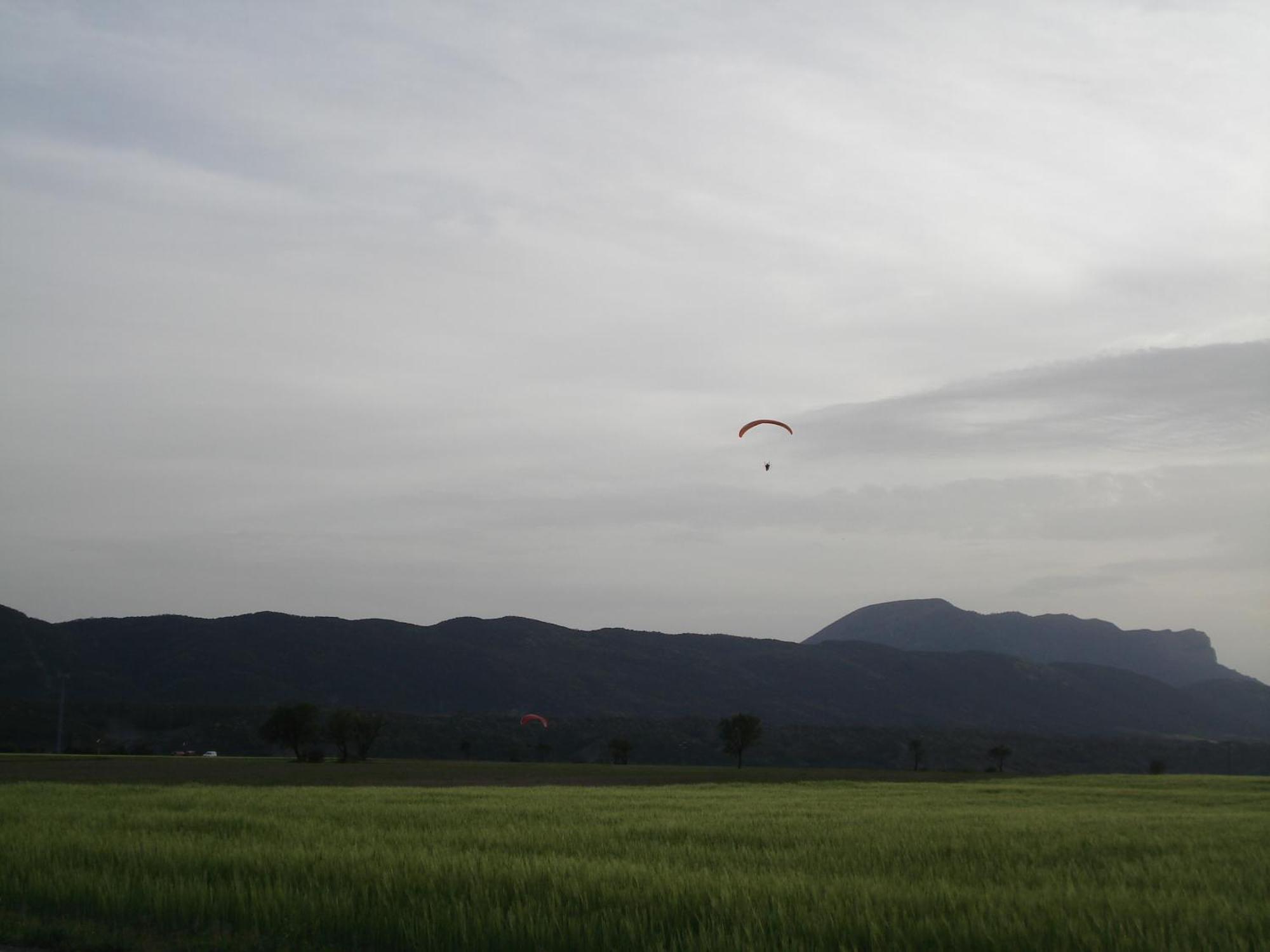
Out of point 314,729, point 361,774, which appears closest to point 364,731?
point 314,729

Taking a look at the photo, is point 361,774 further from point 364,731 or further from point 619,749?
point 619,749

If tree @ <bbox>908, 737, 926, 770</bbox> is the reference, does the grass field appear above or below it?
above

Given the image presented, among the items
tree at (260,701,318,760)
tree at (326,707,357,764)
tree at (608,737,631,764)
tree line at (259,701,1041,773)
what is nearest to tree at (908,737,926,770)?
tree line at (259,701,1041,773)

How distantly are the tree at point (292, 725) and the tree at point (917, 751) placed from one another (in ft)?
232

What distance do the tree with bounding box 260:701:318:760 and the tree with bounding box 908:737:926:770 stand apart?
70.7 m

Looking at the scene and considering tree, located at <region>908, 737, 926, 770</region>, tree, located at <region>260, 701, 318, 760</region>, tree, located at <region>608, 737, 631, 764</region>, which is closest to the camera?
tree, located at <region>260, 701, 318, 760</region>

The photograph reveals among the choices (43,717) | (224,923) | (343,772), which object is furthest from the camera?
(43,717)

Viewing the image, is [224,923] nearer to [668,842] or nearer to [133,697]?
[668,842]

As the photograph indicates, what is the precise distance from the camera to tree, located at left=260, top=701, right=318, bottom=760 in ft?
346

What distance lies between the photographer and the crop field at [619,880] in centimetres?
1059

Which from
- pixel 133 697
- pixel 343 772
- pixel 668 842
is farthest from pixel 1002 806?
pixel 133 697

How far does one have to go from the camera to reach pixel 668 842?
20.7 m

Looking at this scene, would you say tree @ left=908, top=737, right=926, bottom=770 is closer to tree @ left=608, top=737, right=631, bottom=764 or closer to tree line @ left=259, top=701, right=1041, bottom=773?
tree line @ left=259, top=701, right=1041, bottom=773

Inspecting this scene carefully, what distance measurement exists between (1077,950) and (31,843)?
691 inches
